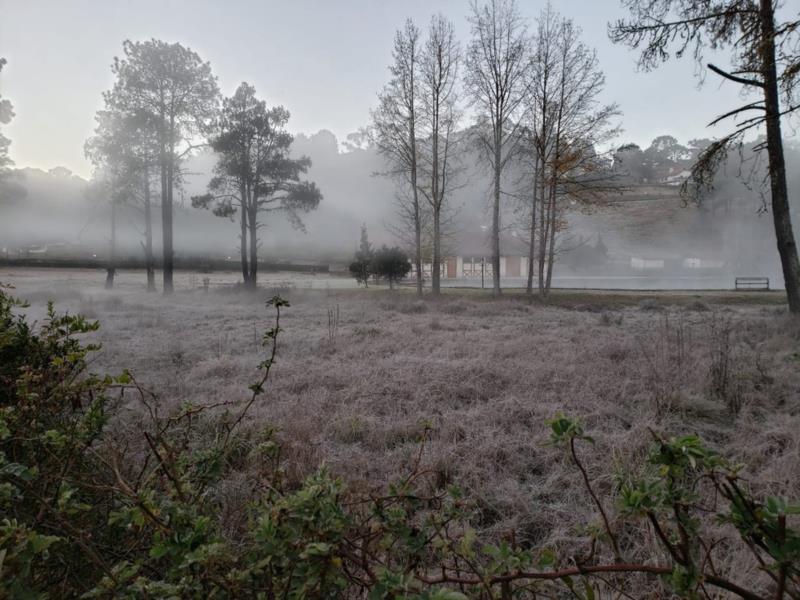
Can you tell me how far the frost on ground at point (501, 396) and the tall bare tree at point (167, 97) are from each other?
44.9ft

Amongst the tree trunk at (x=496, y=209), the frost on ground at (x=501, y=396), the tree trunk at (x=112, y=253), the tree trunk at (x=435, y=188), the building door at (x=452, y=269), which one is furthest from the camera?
the building door at (x=452, y=269)

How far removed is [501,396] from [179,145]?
2164 cm

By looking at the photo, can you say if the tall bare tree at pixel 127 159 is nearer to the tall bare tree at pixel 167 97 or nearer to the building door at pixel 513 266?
the tall bare tree at pixel 167 97

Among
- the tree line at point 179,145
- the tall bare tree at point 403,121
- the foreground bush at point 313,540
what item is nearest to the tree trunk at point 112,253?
the tree line at point 179,145

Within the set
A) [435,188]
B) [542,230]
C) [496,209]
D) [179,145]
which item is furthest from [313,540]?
[179,145]

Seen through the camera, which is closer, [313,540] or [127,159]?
[313,540]

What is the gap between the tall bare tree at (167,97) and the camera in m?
18.4

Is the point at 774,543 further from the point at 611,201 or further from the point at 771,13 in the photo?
the point at 611,201

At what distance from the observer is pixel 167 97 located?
18.9 metres

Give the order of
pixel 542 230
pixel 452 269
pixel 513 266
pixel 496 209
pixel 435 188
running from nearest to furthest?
pixel 542 230
pixel 496 209
pixel 435 188
pixel 452 269
pixel 513 266

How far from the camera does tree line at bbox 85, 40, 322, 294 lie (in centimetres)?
1858

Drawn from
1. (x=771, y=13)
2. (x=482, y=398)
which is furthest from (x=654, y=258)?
(x=482, y=398)

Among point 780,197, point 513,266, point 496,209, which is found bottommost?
point 780,197

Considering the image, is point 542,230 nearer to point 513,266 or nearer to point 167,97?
point 167,97
